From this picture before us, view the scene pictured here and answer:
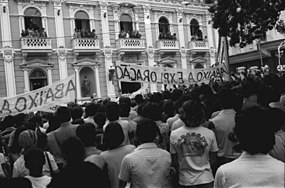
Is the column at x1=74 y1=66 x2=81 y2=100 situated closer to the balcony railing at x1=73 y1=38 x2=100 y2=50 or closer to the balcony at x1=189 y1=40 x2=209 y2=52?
the balcony railing at x1=73 y1=38 x2=100 y2=50

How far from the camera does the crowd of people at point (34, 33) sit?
1912 cm

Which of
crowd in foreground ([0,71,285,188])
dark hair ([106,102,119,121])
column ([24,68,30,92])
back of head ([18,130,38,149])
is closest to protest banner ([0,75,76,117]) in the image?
crowd in foreground ([0,71,285,188])

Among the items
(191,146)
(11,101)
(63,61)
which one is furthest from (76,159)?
(63,61)

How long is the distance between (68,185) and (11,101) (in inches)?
269

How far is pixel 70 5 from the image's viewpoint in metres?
20.8

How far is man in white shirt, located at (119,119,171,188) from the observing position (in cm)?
338

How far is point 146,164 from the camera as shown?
341cm

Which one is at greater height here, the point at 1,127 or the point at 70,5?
the point at 70,5

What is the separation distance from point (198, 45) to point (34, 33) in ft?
36.8

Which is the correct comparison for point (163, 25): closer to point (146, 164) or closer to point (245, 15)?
point (245, 15)

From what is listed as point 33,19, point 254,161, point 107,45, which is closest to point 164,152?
point 254,161

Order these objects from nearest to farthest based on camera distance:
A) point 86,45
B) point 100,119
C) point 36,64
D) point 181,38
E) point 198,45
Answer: point 100,119 → point 36,64 → point 86,45 → point 181,38 → point 198,45

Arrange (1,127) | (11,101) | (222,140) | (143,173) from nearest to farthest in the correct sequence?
A: (143,173)
(222,140)
(1,127)
(11,101)

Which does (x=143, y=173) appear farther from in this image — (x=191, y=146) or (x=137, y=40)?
(x=137, y=40)
